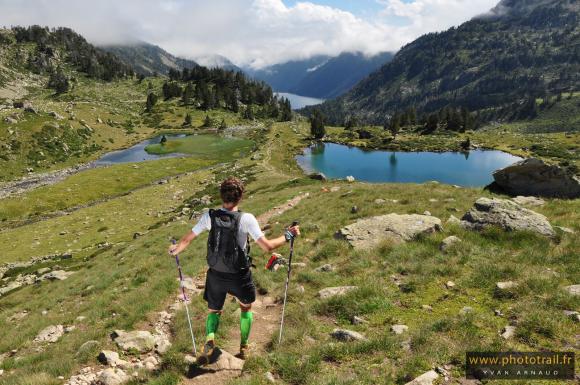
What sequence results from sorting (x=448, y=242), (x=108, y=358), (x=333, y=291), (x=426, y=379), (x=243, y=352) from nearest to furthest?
(x=426, y=379), (x=243, y=352), (x=108, y=358), (x=333, y=291), (x=448, y=242)

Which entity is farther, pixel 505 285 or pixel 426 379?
pixel 505 285

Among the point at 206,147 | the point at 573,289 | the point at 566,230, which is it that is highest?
the point at 206,147

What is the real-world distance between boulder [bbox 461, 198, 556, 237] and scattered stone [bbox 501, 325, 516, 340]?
6.73 meters

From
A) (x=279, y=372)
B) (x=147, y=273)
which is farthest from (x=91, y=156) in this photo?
(x=279, y=372)

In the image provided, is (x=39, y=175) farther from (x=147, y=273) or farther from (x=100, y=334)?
(x=100, y=334)

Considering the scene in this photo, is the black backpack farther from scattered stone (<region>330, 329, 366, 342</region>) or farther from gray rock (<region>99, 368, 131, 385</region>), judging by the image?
gray rock (<region>99, 368, 131, 385</region>)

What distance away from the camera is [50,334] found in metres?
13.8

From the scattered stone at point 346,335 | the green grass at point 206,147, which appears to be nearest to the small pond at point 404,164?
the green grass at point 206,147

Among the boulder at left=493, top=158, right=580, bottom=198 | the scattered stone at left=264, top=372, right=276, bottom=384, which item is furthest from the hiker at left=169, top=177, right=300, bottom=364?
the boulder at left=493, top=158, right=580, bottom=198

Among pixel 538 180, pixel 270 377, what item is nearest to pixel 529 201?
pixel 538 180

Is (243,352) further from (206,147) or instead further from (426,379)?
(206,147)

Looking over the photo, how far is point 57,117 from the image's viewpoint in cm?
9225

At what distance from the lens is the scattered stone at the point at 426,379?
22.4 feet

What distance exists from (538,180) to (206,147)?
9440 centimetres
